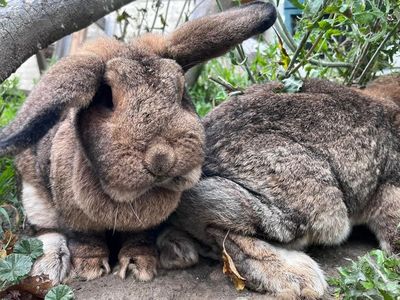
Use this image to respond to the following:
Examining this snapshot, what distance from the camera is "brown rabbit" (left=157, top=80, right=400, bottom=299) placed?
10.1 ft

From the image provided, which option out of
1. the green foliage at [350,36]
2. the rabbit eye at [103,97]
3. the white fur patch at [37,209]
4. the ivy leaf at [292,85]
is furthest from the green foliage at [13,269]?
the green foliage at [350,36]

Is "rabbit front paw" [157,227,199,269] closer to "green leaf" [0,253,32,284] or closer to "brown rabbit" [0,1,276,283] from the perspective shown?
"brown rabbit" [0,1,276,283]

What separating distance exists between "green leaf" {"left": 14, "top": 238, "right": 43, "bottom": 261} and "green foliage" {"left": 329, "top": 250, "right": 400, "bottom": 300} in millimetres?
1442

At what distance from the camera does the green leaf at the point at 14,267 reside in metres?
2.71

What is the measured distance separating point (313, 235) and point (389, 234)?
476 mm

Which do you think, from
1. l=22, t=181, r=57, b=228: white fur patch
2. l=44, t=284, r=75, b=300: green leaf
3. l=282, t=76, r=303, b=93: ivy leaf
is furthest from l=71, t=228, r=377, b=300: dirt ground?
l=282, t=76, r=303, b=93: ivy leaf

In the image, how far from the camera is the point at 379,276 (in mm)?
2549

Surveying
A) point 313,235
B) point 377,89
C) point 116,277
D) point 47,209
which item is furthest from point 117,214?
point 377,89

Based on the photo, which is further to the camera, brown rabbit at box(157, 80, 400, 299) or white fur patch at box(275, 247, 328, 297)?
brown rabbit at box(157, 80, 400, 299)

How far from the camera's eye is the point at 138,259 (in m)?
3.07

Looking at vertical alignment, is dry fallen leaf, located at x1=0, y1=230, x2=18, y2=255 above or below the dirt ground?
above

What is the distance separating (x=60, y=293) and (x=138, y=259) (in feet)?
1.60

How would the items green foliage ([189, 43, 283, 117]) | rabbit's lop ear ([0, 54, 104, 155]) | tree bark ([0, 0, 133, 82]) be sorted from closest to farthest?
1. rabbit's lop ear ([0, 54, 104, 155])
2. tree bark ([0, 0, 133, 82])
3. green foliage ([189, 43, 283, 117])

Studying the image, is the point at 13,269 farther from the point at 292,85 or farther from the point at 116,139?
the point at 292,85
